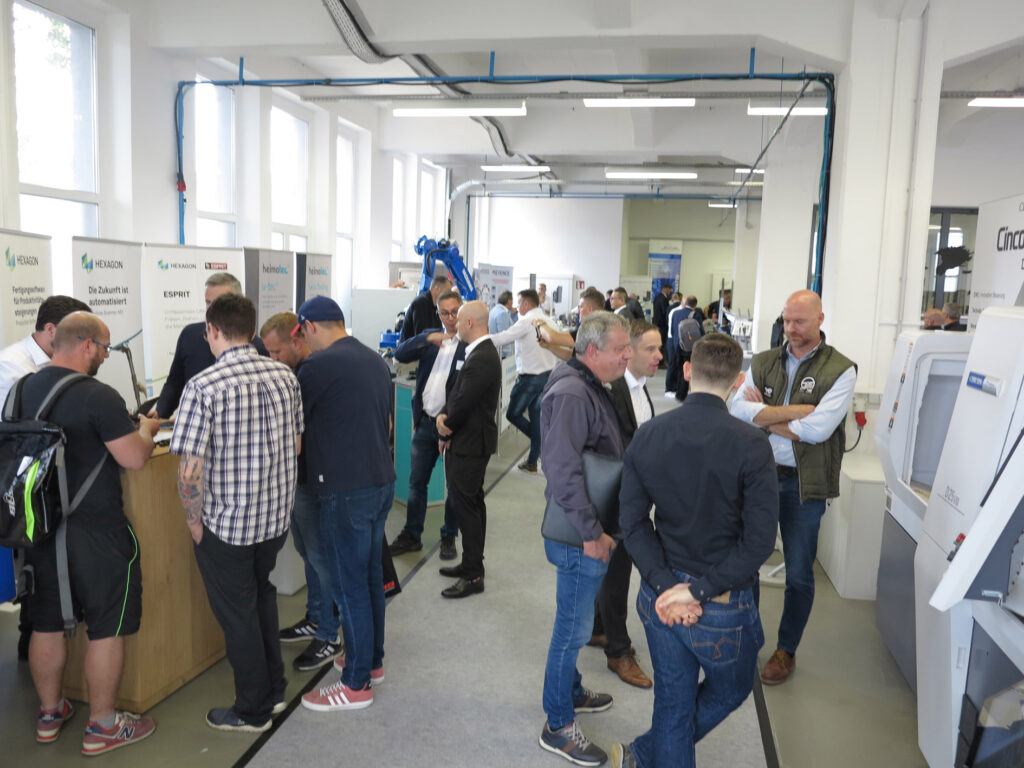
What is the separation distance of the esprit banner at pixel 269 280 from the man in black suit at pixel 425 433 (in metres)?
2.11

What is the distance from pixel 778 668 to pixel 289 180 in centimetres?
841

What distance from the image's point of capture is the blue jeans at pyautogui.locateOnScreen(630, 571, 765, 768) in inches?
77.7

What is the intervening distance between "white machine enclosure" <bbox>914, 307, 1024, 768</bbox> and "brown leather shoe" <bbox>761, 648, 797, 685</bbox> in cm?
76

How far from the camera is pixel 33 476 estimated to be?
7.48 ft

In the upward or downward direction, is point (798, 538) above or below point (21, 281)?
below

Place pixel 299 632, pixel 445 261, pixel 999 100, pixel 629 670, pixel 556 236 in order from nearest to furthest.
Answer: pixel 629 670, pixel 299 632, pixel 999 100, pixel 445 261, pixel 556 236

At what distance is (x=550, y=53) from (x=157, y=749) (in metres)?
8.25

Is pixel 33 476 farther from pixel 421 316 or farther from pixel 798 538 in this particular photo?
pixel 421 316

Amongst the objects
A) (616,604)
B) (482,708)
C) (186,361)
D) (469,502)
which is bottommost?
(482,708)

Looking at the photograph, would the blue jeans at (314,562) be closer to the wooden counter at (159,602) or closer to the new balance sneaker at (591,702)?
the wooden counter at (159,602)

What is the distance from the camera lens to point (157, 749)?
8.40 ft

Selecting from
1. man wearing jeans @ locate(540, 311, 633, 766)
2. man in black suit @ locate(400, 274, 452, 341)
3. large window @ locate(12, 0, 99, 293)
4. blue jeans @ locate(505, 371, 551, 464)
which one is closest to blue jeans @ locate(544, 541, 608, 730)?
man wearing jeans @ locate(540, 311, 633, 766)

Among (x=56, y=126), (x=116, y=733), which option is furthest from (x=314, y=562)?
(x=56, y=126)

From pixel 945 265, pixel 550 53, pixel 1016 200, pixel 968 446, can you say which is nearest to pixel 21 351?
pixel 968 446
